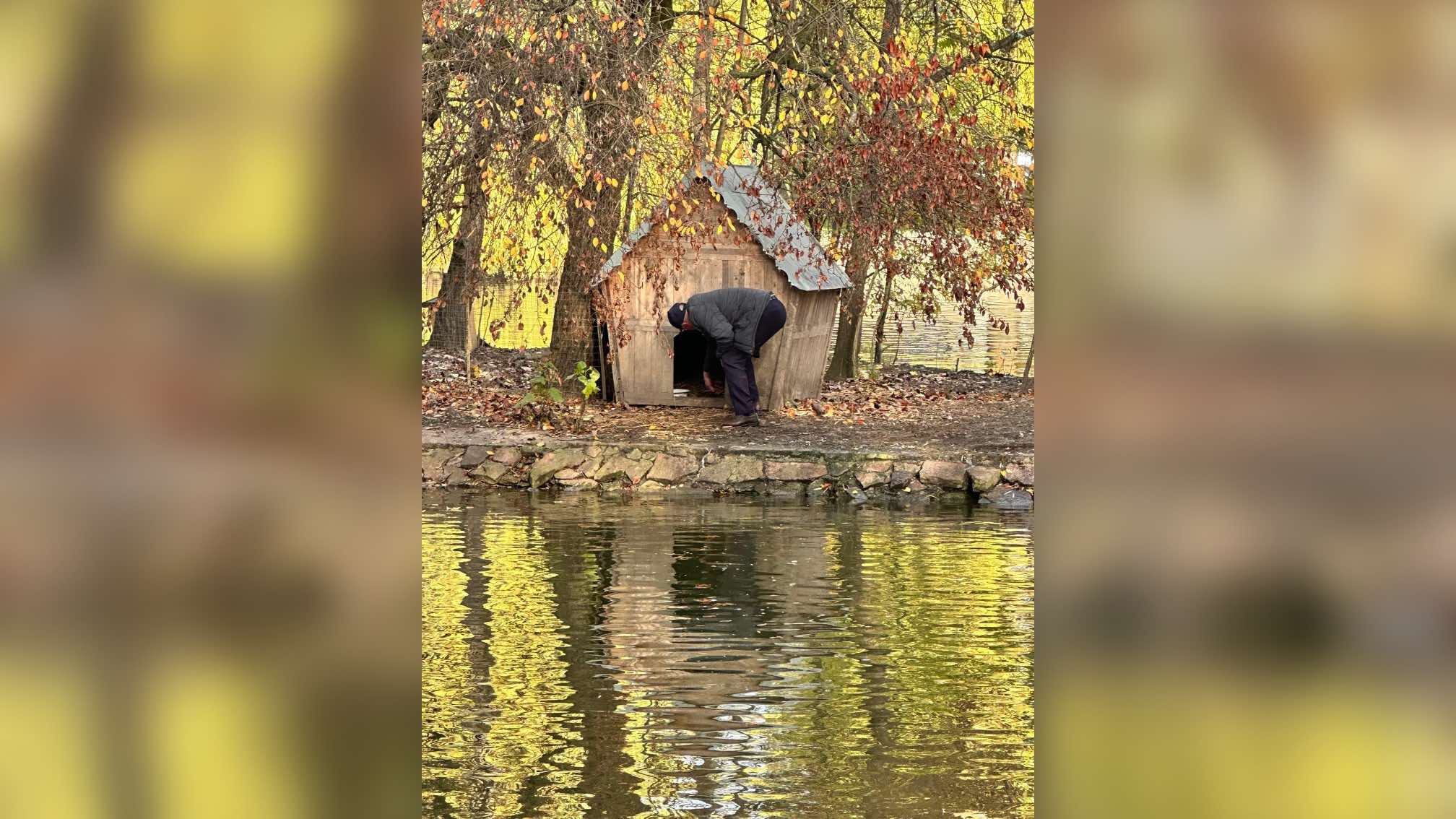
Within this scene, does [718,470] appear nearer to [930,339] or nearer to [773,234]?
[773,234]

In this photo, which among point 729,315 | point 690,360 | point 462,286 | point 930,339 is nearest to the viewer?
point 729,315

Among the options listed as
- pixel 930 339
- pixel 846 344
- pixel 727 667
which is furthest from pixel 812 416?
pixel 930 339

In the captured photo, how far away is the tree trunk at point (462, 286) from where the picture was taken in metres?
16.5

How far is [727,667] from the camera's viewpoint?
9141 mm

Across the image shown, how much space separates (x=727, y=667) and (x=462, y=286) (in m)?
11.9

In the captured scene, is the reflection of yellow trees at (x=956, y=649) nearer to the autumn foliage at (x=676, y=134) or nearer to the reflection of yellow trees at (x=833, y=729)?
the reflection of yellow trees at (x=833, y=729)
